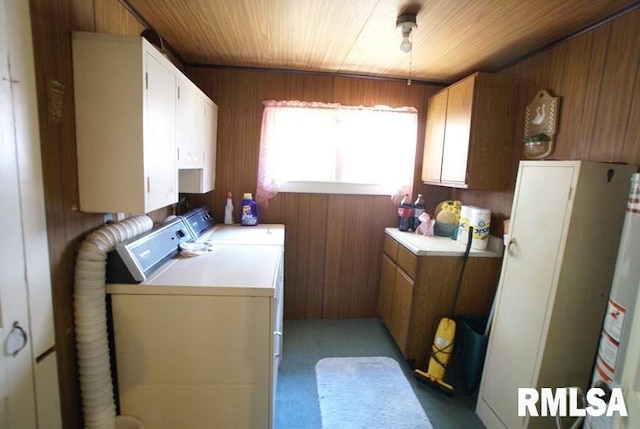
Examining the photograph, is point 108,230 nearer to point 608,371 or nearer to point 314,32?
point 314,32

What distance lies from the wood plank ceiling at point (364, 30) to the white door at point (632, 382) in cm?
146

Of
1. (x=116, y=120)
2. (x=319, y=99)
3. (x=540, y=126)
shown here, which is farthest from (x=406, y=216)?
(x=116, y=120)

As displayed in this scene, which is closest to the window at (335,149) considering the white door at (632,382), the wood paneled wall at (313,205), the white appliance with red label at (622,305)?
the wood paneled wall at (313,205)

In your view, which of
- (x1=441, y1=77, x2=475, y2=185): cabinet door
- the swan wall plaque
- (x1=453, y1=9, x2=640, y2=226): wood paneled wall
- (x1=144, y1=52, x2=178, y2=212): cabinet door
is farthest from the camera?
(x1=441, y1=77, x2=475, y2=185): cabinet door

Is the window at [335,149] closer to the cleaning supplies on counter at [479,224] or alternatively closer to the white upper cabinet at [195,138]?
the white upper cabinet at [195,138]

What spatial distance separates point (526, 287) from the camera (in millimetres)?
1585

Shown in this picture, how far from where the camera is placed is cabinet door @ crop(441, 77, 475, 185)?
2164 mm

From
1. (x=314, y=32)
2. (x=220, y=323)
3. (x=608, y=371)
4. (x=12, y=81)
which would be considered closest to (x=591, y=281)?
(x=608, y=371)

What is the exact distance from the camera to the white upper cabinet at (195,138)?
1.71m

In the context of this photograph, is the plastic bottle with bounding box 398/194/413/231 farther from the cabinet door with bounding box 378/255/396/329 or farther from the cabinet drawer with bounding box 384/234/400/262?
the cabinet door with bounding box 378/255/396/329

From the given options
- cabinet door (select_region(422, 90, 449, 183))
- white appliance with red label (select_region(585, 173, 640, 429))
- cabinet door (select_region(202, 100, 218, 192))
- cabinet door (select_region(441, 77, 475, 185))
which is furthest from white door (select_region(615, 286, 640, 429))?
cabinet door (select_region(202, 100, 218, 192))

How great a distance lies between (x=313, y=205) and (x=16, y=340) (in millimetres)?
2075

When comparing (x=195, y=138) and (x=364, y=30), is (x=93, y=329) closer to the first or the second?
(x=195, y=138)

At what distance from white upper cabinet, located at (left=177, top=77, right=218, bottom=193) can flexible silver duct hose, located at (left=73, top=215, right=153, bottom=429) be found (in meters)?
0.63
